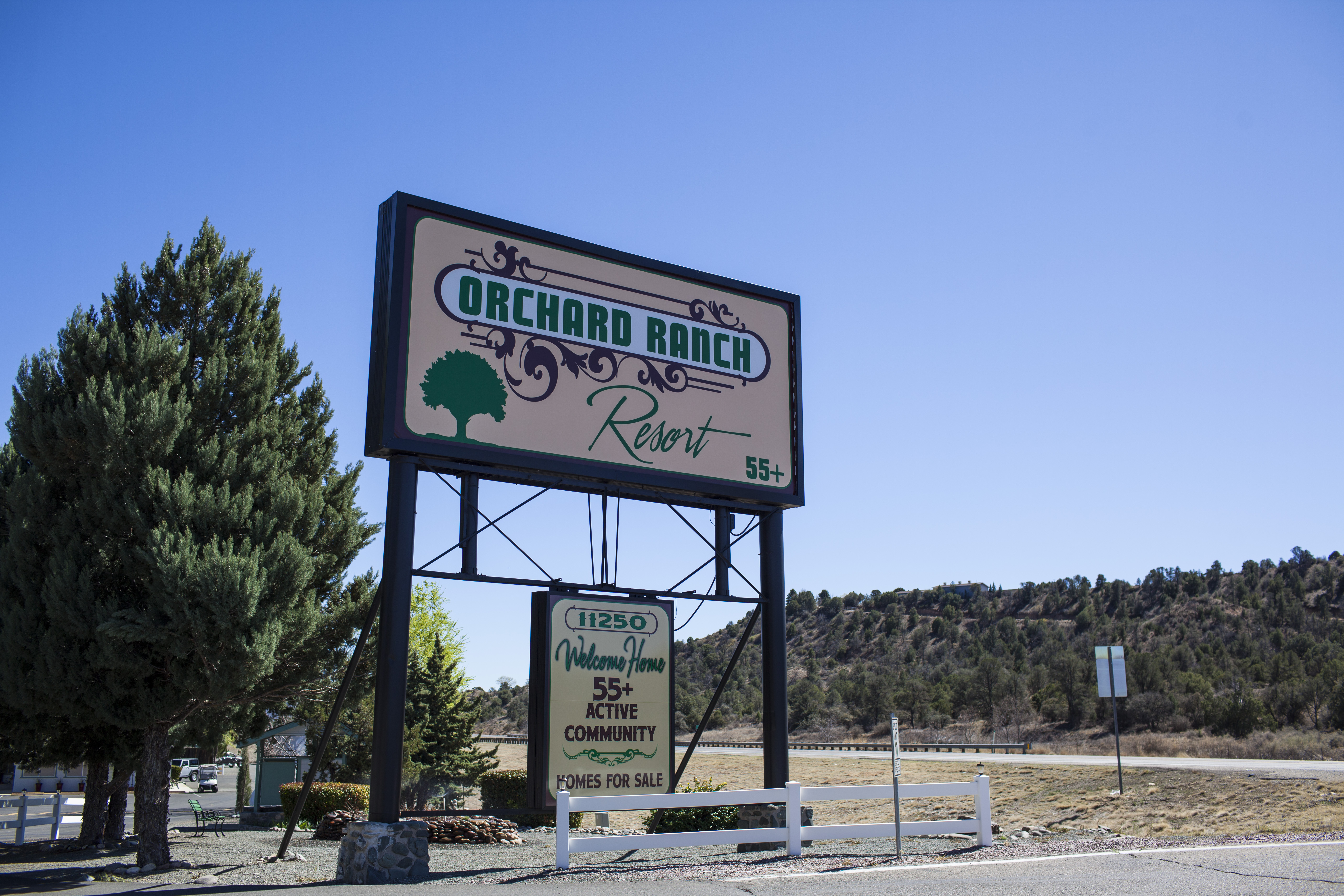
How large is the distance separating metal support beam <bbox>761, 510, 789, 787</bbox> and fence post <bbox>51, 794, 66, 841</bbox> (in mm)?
13880

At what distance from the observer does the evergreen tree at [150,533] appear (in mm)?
15219

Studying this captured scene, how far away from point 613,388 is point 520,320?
1779mm

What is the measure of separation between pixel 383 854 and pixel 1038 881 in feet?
25.0

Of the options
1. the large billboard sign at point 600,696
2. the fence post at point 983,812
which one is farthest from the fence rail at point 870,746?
the fence post at point 983,812

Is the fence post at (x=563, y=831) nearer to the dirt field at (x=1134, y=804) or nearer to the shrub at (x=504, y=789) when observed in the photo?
the dirt field at (x=1134, y=804)

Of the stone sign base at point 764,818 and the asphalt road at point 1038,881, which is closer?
the asphalt road at point 1038,881

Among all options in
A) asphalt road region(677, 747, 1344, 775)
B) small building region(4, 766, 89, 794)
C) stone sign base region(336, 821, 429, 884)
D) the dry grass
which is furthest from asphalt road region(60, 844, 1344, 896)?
small building region(4, 766, 89, 794)

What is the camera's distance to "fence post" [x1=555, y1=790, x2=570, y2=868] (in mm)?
12648

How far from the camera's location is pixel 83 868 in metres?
15.3

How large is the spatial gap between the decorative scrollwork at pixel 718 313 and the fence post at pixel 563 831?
312 inches

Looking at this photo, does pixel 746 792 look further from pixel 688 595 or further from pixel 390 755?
pixel 390 755

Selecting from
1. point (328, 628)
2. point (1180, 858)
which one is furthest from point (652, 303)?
point (1180, 858)

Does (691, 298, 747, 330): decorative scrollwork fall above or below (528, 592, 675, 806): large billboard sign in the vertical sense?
above

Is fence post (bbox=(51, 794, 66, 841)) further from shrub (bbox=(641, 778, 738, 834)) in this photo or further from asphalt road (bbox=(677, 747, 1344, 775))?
asphalt road (bbox=(677, 747, 1344, 775))
